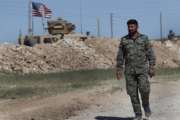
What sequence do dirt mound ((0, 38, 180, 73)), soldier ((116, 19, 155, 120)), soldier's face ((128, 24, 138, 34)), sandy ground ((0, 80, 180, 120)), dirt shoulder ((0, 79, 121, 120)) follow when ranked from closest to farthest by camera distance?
soldier's face ((128, 24, 138, 34))
soldier ((116, 19, 155, 120))
sandy ground ((0, 80, 180, 120))
dirt shoulder ((0, 79, 121, 120))
dirt mound ((0, 38, 180, 73))

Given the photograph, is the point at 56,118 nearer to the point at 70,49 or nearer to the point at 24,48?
the point at 24,48

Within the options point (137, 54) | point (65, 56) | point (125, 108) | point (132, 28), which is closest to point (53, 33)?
point (65, 56)

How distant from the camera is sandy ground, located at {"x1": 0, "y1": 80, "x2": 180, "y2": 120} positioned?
550 inches

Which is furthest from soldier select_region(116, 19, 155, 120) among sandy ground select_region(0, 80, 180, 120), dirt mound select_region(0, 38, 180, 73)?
dirt mound select_region(0, 38, 180, 73)

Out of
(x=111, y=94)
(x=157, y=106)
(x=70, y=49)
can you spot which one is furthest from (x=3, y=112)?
(x=70, y=49)

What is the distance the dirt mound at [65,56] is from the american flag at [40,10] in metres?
2.78

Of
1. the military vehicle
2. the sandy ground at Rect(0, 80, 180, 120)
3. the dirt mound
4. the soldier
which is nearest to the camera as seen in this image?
the soldier

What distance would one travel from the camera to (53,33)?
64125 millimetres

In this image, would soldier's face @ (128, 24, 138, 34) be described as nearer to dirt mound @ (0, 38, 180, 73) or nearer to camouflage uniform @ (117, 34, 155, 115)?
camouflage uniform @ (117, 34, 155, 115)

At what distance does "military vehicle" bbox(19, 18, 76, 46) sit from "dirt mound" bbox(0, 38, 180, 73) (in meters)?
1.42

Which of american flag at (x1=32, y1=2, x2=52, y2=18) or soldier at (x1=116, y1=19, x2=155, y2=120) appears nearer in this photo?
soldier at (x1=116, y1=19, x2=155, y2=120)

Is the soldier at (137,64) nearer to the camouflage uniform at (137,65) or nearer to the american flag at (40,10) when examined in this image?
the camouflage uniform at (137,65)

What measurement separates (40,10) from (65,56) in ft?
15.1

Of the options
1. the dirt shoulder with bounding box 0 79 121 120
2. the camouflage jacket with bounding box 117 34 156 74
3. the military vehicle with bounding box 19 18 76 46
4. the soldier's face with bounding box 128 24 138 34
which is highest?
the soldier's face with bounding box 128 24 138 34
